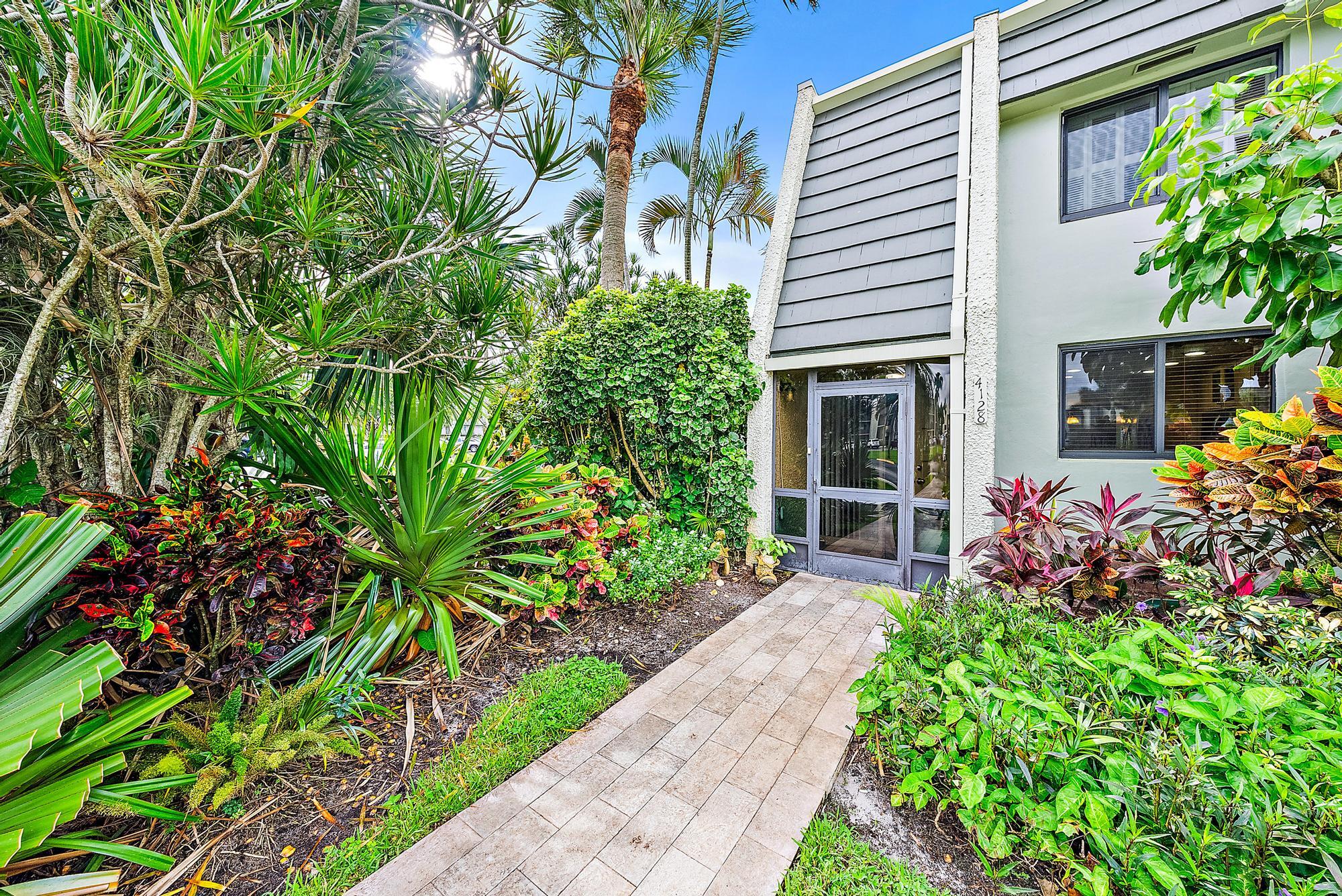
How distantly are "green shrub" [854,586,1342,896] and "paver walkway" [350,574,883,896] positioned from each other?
49 centimetres

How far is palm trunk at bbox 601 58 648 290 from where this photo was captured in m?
5.55

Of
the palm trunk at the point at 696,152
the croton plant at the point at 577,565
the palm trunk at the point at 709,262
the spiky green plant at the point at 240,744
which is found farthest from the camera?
the palm trunk at the point at 709,262

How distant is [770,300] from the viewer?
497 centimetres

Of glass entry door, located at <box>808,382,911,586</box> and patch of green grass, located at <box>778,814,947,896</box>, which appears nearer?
patch of green grass, located at <box>778,814,947,896</box>

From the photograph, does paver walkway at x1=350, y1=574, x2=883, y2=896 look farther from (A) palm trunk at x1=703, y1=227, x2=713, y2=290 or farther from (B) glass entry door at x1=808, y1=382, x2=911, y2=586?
(A) palm trunk at x1=703, y1=227, x2=713, y2=290

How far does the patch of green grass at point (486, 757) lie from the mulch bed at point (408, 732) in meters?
0.09

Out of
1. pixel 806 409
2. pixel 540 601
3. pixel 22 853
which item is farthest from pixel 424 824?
pixel 806 409

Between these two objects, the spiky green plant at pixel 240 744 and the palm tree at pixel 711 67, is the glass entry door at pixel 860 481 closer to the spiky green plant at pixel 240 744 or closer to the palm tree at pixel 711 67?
the palm tree at pixel 711 67

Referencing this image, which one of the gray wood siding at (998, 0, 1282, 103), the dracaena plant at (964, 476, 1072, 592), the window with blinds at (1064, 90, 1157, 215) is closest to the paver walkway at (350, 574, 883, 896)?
the dracaena plant at (964, 476, 1072, 592)

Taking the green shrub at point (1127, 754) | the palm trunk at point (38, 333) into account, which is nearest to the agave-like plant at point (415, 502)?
the palm trunk at point (38, 333)

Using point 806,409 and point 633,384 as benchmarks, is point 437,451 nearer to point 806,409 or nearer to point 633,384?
point 633,384

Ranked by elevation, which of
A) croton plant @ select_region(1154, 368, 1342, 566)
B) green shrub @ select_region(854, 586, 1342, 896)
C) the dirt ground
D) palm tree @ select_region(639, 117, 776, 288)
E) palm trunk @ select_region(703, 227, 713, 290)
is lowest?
the dirt ground

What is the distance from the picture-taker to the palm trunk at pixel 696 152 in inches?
314

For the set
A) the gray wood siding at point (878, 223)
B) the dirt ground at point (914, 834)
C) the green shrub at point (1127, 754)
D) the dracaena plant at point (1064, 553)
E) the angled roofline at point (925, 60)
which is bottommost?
the dirt ground at point (914, 834)
